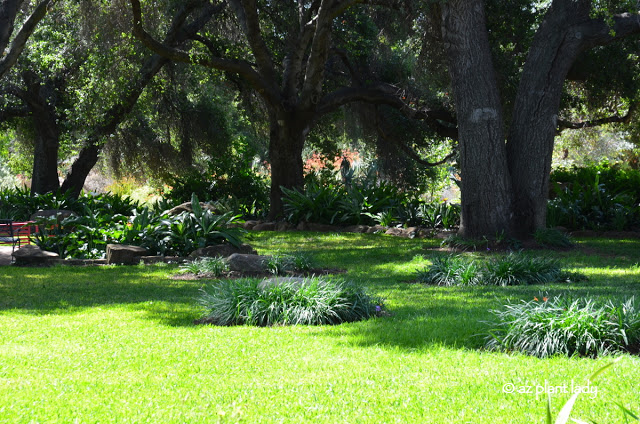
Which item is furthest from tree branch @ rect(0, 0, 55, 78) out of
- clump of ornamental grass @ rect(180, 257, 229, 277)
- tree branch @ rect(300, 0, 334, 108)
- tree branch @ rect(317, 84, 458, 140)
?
tree branch @ rect(317, 84, 458, 140)

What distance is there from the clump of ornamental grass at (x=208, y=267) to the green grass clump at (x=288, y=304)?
104 inches

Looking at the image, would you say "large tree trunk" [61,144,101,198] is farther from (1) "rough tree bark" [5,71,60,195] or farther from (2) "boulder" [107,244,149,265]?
(2) "boulder" [107,244,149,265]

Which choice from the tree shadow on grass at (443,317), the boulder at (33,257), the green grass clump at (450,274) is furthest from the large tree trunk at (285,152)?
the tree shadow on grass at (443,317)

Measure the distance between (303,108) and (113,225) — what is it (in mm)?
5513

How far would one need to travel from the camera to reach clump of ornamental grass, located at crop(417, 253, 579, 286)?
811cm

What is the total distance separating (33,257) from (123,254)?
1.47 meters

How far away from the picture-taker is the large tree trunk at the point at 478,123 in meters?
11.4

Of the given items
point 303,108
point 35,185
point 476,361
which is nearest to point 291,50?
point 303,108

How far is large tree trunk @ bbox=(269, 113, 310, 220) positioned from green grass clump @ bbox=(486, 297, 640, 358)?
11412mm

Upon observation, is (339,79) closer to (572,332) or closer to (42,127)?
(42,127)

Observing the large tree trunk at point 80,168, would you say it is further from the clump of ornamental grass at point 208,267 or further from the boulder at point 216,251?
the clump of ornamental grass at point 208,267

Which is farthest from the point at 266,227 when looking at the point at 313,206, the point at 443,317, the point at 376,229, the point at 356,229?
the point at 443,317

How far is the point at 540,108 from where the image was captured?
38.0 ft

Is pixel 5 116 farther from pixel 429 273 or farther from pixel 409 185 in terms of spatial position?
pixel 429 273
